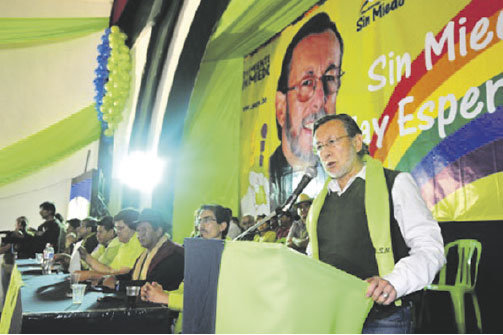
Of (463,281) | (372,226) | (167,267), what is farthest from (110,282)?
(463,281)

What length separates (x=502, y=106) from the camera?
10.8ft

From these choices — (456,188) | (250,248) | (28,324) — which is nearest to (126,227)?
(28,324)

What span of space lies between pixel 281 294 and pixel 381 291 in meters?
0.33

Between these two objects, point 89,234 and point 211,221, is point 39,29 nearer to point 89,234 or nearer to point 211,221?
point 89,234

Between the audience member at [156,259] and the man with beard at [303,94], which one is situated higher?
the man with beard at [303,94]

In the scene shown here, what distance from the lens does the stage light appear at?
6.39 meters

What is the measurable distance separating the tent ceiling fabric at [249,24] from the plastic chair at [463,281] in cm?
389

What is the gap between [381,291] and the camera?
1.11 m

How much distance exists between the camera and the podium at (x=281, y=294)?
93 cm

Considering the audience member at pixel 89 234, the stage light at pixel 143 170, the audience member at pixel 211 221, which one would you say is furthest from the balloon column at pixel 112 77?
the audience member at pixel 211 221

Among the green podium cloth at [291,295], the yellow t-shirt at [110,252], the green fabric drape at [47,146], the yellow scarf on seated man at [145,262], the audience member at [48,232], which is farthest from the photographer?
the green fabric drape at [47,146]

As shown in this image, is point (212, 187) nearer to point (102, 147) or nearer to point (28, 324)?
point (102, 147)

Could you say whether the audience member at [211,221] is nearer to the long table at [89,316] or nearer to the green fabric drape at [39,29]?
the long table at [89,316]

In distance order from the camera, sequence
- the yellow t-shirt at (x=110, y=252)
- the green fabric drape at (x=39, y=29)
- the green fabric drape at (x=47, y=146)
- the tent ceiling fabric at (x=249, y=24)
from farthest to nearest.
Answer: the green fabric drape at (x=47, y=146)
the tent ceiling fabric at (x=249, y=24)
the green fabric drape at (x=39, y=29)
the yellow t-shirt at (x=110, y=252)
